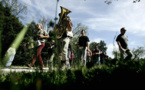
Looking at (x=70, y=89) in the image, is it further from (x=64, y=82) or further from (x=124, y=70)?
(x=124, y=70)

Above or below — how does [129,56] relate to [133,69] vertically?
above

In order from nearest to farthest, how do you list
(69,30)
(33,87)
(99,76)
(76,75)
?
(33,87)
(99,76)
(76,75)
(69,30)

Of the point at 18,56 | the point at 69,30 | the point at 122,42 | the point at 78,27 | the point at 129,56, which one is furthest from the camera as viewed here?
the point at 78,27

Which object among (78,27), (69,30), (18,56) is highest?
(78,27)

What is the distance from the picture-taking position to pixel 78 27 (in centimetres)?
3956

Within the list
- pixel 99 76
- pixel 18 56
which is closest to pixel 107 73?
pixel 99 76

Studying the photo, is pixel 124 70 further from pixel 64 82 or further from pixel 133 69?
pixel 64 82

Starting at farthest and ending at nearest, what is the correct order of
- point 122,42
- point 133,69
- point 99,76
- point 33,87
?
point 122,42 < point 99,76 < point 133,69 < point 33,87

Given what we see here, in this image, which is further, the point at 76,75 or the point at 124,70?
the point at 76,75

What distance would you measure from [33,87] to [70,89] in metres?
0.54

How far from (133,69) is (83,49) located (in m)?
4.58

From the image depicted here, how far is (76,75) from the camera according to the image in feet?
7.65

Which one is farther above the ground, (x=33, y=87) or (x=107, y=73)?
(x=107, y=73)

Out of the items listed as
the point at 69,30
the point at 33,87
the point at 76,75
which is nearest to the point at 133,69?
the point at 76,75
